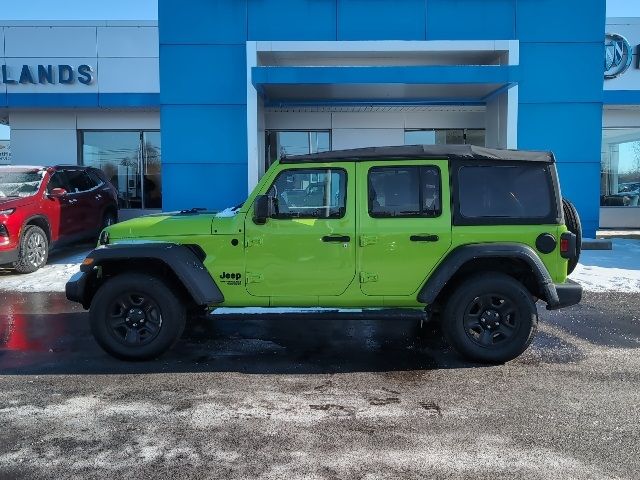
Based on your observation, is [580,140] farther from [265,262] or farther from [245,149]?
[265,262]

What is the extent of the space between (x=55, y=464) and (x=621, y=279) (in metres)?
8.83

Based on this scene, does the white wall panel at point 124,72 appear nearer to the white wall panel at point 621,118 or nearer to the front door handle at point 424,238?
the front door handle at point 424,238

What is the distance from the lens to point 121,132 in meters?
16.7

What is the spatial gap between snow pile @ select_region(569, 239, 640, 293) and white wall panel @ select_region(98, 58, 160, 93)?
11480 millimetres

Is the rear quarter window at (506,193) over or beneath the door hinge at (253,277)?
over

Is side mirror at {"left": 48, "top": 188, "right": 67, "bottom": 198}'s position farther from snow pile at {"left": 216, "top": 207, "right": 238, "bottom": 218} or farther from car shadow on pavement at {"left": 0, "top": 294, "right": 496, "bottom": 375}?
snow pile at {"left": 216, "top": 207, "right": 238, "bottom": 218}

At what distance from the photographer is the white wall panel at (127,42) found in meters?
15.6

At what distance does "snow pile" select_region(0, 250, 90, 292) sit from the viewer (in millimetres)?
8984

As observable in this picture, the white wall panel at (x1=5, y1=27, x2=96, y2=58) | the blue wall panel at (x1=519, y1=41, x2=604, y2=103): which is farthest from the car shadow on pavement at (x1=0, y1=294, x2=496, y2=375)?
the white wall panel at (x1=5, y1=27, x2=96, y2=58)

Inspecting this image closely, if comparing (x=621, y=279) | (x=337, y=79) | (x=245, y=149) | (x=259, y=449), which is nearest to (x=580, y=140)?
(x=621, y=279)

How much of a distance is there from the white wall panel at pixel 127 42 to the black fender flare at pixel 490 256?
12.9 m

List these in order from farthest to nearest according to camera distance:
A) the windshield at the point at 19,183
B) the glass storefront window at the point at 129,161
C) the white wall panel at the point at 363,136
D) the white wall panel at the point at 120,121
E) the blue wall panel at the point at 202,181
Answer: the glass storefront window at the point at 129,161
the white wall panel at the point at 120,121
the white wall panel at the point at 363,136
the blue wall panel at the point at 202,181
the windshield at the point at 19,183

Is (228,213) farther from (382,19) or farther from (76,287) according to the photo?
(382,19)

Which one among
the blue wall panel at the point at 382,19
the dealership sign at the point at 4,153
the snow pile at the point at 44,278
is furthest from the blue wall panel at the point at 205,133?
the dealership sign at the point at 4,153
